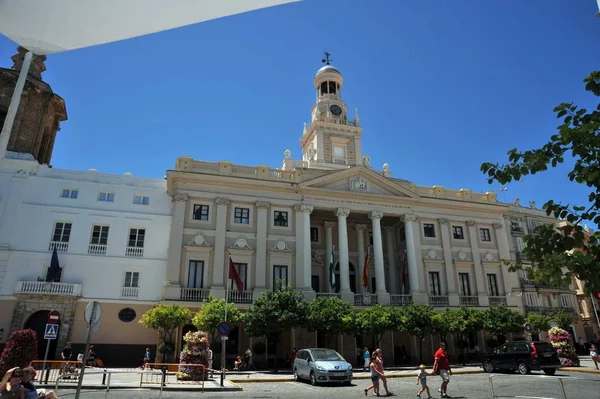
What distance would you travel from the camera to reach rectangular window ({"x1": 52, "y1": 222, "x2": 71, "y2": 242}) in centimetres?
2928

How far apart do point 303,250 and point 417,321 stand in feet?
32.0

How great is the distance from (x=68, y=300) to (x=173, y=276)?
666 cm

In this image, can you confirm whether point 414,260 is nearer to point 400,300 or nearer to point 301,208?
point 400,300

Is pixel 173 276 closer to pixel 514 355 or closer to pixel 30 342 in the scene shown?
pixel 30 342

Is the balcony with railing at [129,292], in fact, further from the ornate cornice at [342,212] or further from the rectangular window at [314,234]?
the ornate cornice at [342,212]

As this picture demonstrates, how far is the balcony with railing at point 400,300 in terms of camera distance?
110 ft

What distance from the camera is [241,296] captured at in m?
30.3

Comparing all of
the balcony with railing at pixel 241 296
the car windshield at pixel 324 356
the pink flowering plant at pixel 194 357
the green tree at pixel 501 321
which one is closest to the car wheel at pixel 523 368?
the green tree at pixel 501 321

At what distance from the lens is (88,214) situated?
3036cm

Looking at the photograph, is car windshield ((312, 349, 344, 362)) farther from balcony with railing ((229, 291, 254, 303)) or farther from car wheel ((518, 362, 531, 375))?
balcony with railing ((229, 291, 254, 303))

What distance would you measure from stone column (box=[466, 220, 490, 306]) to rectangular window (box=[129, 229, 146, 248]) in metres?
27.8

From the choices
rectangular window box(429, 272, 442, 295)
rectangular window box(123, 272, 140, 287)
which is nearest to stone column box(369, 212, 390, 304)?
rectangular window box(429, 272, 442, 295)

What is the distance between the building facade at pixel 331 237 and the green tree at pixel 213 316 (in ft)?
10.2

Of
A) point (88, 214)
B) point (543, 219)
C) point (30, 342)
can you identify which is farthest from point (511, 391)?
point (543, 219)
